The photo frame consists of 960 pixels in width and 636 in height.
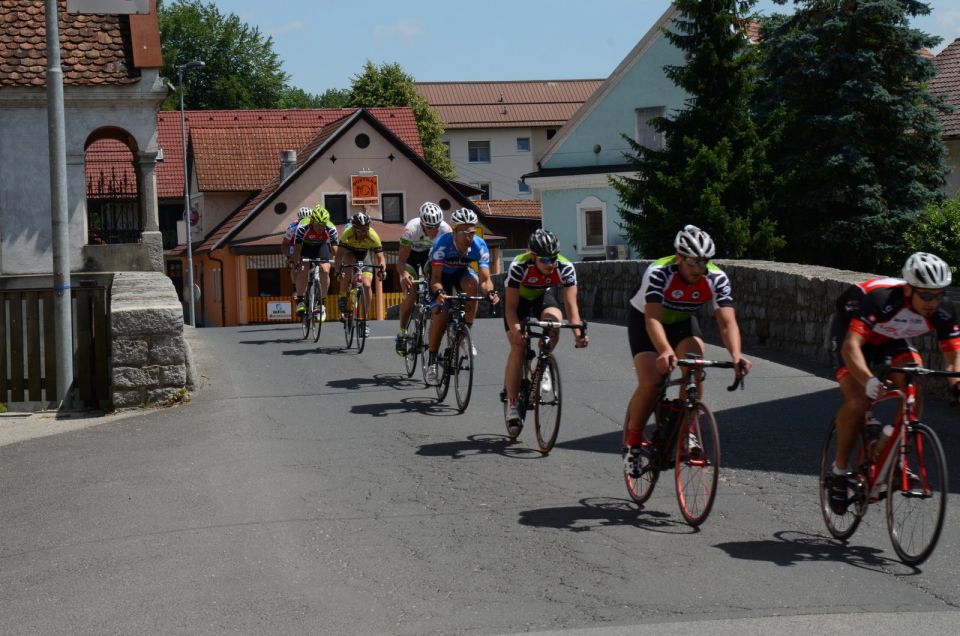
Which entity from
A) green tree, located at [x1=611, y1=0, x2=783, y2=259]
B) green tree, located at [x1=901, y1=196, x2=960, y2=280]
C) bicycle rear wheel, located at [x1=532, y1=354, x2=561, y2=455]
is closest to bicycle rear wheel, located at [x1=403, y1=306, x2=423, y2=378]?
bicycle rear wheel, located at [x1=532, y1=354, x2=561, y2=455]

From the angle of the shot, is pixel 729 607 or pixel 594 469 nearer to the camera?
pixel 729 607

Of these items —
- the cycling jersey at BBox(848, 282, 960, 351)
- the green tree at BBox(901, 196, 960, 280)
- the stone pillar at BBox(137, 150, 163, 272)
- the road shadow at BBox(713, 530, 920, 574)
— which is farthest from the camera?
the green tree at BBox(901, 196, 960, 280)

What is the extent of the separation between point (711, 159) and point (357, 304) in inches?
612

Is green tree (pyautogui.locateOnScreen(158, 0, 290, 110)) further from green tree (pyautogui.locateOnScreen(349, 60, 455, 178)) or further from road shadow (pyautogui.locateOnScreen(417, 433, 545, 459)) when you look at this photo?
road shadow (pyautogui.locateOnScreen(417, 433, 545, 459))

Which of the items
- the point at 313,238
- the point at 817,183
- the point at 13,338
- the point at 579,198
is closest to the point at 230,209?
the point at 579,198

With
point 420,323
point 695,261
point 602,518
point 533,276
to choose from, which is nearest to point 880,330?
point 695,261

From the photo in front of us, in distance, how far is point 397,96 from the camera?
74.8 metres

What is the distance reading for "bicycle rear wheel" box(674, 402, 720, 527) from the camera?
776 cm

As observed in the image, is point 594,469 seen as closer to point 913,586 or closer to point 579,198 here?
point 913,586

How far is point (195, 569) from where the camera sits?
23.6ft

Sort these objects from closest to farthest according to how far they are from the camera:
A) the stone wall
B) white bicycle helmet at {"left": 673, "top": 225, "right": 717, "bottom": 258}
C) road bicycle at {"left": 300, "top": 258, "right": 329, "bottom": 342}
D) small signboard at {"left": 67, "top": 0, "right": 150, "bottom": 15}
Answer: white bicycle helmet at {"left": 673, "top": 225, "right": 717, "bottom": 258} → the stone wall → small signboard at {"left": 67, "top": 0, "right": 150, "bottom": 15} → road bicycle at {"left": 300, "top": 258, "right": 329, "bottom": 342}

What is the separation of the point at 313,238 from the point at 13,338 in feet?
20.0

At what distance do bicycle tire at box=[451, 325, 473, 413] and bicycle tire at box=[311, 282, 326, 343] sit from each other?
23.4 feet

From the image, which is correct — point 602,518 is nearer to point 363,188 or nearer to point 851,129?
point 851,129
